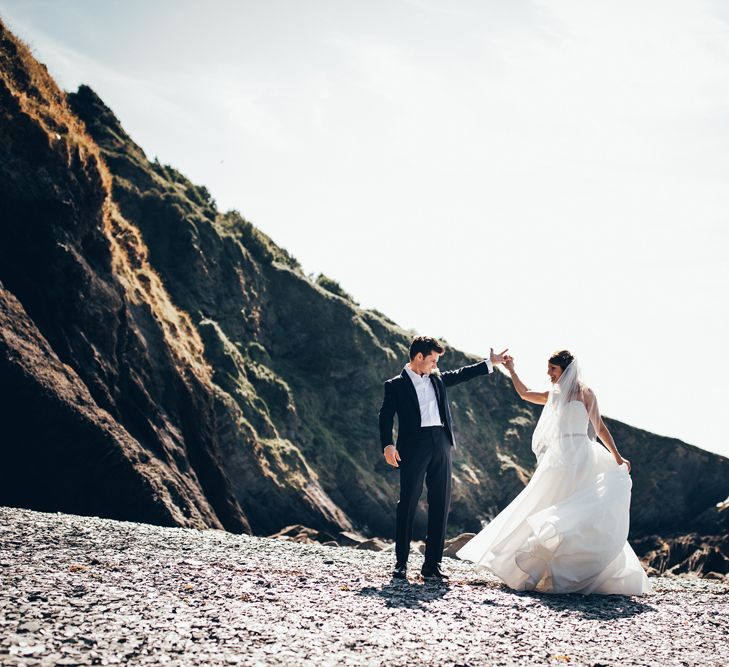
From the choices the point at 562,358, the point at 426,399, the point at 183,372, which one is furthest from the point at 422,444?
the point at 183,372

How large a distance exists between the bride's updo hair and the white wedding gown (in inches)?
A: 23.2

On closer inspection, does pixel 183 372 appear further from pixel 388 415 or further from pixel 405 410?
pixel 405 410

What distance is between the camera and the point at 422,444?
9711 millimetres

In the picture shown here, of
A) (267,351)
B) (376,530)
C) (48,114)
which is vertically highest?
(48,114)

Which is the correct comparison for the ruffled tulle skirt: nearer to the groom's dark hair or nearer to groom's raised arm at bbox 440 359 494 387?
groom's raised arm at bbox 440 359 494 387

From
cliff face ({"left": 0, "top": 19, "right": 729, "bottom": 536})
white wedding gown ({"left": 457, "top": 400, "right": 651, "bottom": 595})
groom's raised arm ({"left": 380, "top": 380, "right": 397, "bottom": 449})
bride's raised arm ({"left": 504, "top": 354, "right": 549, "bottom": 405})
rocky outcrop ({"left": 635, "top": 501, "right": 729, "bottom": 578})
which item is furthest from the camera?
rocky outcrop ({"left": 635, "top": 501, "right": 729, "bottom": 578})

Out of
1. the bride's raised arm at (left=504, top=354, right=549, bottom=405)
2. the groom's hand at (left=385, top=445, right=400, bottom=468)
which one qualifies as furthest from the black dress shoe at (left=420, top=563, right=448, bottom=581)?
the bride's raised arm at (left=504, top=354, right=549, bottom=405)

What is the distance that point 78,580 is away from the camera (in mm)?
6977

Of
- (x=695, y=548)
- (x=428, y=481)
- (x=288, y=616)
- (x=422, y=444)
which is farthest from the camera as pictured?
(x=695, y=548)

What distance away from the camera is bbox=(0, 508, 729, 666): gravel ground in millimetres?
5234

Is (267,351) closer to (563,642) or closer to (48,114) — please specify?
(48,114)

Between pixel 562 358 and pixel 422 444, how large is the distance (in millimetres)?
2385

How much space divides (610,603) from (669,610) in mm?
657

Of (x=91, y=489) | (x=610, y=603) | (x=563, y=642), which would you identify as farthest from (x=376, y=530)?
(x=563, y=642)
